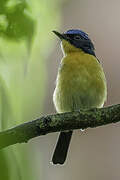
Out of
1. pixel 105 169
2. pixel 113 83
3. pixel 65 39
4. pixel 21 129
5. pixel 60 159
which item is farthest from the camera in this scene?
pixel 113 83

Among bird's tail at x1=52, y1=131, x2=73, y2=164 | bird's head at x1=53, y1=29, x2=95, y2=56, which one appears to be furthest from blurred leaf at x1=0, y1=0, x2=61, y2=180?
bird's head at x1=53, y1=29, x2=95, y2=56

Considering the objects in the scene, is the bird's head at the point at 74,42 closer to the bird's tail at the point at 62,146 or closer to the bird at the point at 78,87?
the bird at the point at 78,87

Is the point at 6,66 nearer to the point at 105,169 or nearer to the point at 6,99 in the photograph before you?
the point at 6,99

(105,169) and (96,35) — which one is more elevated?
(96,35)

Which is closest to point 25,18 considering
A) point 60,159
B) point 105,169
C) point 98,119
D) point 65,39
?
point 98,119

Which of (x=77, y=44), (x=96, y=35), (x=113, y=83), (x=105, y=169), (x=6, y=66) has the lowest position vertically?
(x=6, y=66)

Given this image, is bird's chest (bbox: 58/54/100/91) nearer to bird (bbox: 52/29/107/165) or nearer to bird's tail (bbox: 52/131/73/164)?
bird (bbox: 52/29/107/165)

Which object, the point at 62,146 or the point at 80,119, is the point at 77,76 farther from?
the point at 80,119
